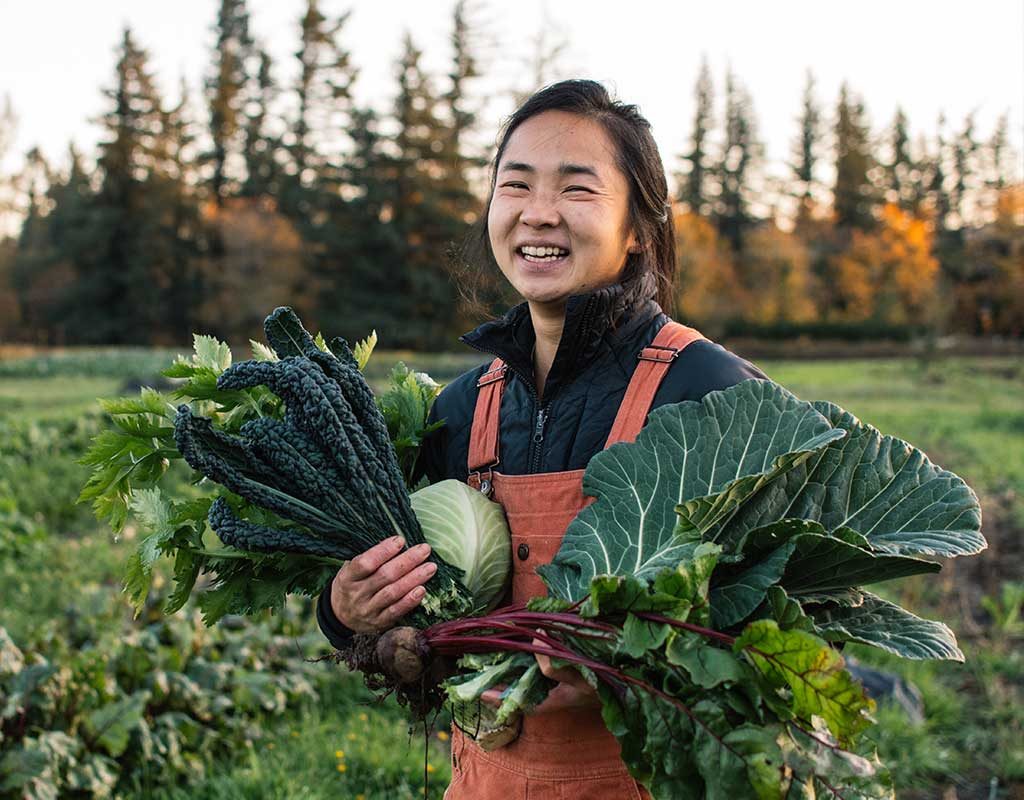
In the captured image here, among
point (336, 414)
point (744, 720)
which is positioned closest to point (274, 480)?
point (336, 414)

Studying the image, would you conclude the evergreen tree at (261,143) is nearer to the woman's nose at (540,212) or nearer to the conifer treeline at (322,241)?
the conifer treeline at (322,241)

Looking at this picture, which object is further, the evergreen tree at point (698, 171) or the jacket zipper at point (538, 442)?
the evergreen tree at point (698, 171)

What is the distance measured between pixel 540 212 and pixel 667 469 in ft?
2.04

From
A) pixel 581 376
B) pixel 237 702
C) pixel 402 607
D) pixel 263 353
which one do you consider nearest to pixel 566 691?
pixel 402 607

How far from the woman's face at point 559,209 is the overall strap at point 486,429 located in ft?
0.84

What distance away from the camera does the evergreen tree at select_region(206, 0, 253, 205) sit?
4216 cm

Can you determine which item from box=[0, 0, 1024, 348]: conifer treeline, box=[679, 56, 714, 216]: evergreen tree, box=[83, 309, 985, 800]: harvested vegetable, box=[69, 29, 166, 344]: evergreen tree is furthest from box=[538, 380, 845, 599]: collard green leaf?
box=[679, 56, 714, 216]: evergreen tree

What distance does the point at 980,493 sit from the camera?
9672 millimetres

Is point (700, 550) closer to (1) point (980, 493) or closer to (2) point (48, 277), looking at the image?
(1) point (980, 493)

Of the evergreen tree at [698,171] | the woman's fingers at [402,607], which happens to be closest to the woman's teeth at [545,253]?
the woman's fingers at [402,607]

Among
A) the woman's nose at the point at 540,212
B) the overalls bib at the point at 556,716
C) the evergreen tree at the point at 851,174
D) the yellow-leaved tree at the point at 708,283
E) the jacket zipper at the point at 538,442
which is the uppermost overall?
the evergreen tree at the point at 851,174

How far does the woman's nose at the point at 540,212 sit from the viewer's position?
195 centimetres

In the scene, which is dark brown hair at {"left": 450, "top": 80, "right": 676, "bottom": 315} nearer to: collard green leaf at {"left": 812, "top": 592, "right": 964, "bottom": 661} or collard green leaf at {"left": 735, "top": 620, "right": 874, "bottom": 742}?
collard green leaf at {"left": 812, "top": 592, "right": 964, "bottom": 661}

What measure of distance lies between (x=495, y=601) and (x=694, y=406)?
0.59 metres
